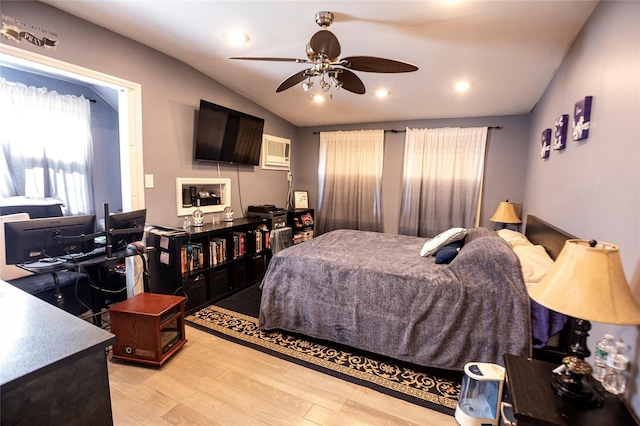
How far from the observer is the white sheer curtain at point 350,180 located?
4.90 metres

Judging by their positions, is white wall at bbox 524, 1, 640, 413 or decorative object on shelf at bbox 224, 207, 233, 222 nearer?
white wall at bbox 524, 1, 640, 413

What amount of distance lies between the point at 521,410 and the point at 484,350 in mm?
991

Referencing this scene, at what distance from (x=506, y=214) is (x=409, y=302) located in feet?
8.31

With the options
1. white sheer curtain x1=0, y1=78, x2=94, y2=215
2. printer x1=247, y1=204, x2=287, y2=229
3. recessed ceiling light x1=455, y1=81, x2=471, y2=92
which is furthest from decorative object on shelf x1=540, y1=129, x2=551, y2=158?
white sheer curtain x1=0, y1=78, x2=94, y2=215

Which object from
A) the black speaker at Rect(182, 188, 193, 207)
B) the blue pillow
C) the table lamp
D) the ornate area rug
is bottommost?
the ornate area rug

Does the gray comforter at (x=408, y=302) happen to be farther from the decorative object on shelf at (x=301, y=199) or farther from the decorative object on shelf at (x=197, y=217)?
the decorative object on shelf at (x=301, y=199)

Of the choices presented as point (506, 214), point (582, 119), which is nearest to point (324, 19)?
point (582, 119)

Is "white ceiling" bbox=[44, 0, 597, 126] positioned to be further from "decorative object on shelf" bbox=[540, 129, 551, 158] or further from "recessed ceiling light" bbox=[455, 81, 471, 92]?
"decorative object on shelf" bbox=[540, 129, 551, 158]

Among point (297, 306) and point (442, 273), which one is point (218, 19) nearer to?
point (297, 306)

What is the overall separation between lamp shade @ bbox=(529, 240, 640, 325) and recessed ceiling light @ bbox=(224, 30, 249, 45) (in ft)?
8.85

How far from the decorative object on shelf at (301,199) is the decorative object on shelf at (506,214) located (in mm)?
2953

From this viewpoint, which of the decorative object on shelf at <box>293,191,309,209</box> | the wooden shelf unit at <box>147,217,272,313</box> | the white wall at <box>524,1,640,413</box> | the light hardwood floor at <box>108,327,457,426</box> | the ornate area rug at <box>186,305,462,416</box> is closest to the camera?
the white wall at <box>524,1,640,413</box>

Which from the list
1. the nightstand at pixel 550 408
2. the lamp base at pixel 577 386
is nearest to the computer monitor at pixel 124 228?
the nightstand at pixel 550 408

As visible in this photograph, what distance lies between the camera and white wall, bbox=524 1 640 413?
1208 mm
